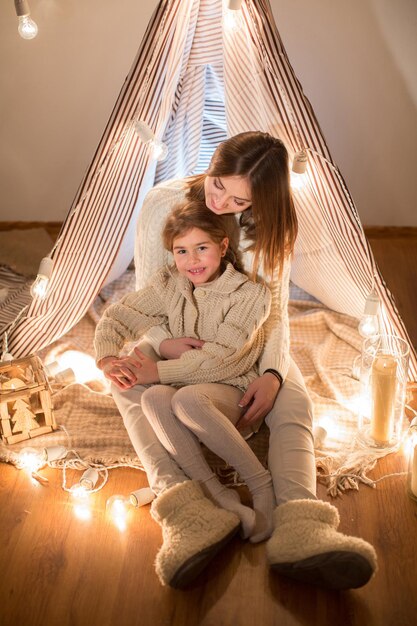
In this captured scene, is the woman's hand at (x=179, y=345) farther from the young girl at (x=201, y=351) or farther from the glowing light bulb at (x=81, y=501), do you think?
the glowing light bulb at (x=81, y=501)

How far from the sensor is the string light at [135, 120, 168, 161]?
224cm

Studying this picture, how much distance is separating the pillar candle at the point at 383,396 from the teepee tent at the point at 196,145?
0.33 m

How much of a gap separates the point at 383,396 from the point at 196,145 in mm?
1110

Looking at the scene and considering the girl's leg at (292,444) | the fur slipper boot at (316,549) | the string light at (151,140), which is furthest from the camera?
the string light at (151,140)

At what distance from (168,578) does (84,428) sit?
707 mm

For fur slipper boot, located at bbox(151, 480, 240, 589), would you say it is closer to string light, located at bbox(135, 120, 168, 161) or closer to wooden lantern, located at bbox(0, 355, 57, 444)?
wooden lantern, located at bbox(0, 355, 57, 444)

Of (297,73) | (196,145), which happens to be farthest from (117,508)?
(297,73)

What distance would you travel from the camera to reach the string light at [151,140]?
2240 millimetres

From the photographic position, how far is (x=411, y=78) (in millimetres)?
2994

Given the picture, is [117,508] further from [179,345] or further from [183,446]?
[179,345]

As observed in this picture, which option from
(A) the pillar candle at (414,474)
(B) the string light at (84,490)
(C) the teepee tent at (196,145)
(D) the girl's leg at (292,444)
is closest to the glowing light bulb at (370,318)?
(C) the teepee tent at (196,145)

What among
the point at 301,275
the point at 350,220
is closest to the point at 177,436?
the point at 350,220

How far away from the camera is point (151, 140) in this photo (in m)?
2.28

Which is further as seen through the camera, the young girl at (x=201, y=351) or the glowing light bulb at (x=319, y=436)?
the glowing light bulb at (x=319, y=436)
